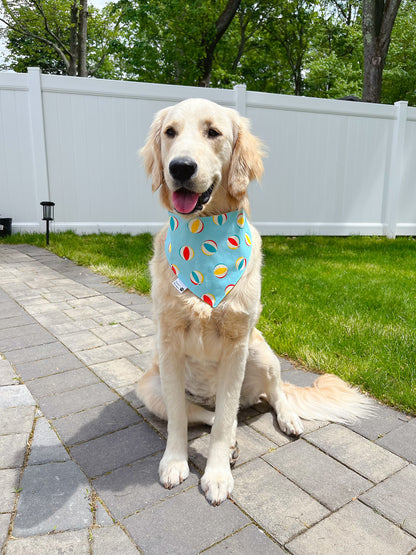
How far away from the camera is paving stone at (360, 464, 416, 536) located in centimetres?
166

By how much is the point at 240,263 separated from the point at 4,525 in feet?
4.70

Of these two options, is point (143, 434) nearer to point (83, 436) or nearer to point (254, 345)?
point (83, 436)

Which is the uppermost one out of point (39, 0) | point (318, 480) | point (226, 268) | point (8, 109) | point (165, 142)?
point (39, 0)

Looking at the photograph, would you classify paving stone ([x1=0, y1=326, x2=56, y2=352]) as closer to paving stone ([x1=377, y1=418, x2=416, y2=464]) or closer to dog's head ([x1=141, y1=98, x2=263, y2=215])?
dog's head ([x1=141, y1=98, x2=263, y2=215])

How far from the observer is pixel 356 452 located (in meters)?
2.08

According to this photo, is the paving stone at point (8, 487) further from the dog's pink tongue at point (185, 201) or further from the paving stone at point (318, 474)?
the dog's pink tongue at point (185, 201)

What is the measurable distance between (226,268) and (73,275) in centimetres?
393

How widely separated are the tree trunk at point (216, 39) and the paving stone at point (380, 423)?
1386 cm

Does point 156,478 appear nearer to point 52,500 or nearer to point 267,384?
point 52,500

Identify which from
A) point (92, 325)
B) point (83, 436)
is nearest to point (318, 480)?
point (83, 436)

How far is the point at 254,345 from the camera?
7.53 ft

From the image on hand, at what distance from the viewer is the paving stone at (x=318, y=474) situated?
1.78 m

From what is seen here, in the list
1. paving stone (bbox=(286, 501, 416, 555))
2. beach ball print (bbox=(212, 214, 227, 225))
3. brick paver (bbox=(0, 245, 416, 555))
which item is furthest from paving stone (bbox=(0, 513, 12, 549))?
beach ball print (bbox=(212, 214, 227, 225))

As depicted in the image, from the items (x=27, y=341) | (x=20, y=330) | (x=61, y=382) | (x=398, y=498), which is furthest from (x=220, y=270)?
(x=20, y=330)
